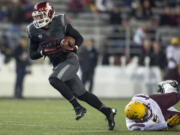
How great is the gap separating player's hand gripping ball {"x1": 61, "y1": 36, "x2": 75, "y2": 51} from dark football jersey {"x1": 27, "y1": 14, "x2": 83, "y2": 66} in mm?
133

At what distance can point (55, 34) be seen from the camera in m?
9.46

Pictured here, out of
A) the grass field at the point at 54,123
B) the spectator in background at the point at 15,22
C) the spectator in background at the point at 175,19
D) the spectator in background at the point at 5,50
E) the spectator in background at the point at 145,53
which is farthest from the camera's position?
the spectator in background at the point at 175,19

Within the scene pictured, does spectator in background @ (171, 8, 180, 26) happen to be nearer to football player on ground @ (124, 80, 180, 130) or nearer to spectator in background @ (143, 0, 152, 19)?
spectator in background @ (143, 0, 152, 19)

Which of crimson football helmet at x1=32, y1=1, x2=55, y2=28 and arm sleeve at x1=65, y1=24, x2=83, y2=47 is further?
arm sleeve at x1=65, y1=24, x2=83, y2=47

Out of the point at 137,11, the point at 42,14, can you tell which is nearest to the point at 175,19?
the point at 137,11

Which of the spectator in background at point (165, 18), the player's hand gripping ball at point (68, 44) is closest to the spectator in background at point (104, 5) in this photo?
the spectator in background at point (165, 18)

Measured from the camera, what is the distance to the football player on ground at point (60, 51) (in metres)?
9.21

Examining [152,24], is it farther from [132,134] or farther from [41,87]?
[132,134]

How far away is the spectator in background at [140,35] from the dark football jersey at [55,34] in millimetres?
12021

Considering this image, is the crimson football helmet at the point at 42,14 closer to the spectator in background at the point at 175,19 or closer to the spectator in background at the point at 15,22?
the spectator in background at the point at 15,22

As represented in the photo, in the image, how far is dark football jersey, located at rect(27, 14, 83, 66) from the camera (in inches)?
372

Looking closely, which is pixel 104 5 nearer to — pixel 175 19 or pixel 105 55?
pixel 175 19

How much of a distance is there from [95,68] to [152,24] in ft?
11.6

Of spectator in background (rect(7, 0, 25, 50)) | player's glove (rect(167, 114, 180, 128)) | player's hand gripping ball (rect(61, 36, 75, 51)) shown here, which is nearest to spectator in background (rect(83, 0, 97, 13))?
spectator in background (rect(7, 0, 25, 50))
